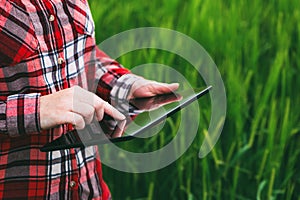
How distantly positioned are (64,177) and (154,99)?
189mm

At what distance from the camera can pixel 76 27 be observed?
1.03 metres

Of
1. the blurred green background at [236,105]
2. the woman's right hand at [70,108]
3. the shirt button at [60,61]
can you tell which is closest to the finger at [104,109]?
the woman's right hand at [70,108]

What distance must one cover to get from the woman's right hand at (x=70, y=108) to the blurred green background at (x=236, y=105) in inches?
22.0

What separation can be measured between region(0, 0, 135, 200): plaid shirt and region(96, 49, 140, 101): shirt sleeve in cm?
1

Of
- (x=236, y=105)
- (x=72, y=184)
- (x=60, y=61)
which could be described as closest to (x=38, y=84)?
(x=60, y=61)

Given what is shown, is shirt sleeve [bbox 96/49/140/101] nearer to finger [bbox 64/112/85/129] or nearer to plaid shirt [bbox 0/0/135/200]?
plaid shirt [bbox 0/0/135/200]

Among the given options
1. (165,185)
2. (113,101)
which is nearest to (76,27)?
(113,101)

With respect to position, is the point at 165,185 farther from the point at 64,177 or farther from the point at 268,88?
the point at 64,177

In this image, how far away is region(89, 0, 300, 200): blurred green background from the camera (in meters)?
1.49

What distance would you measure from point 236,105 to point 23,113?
75 centimetres

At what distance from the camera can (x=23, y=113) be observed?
895 mm

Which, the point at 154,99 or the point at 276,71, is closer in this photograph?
the point at 154,99

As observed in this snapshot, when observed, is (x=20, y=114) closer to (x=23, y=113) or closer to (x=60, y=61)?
(x=23, y=113)

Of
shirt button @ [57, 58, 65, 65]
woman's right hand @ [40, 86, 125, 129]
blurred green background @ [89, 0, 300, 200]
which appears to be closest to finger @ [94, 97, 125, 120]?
woman's right hand @ [40, 86, 125, 129]
